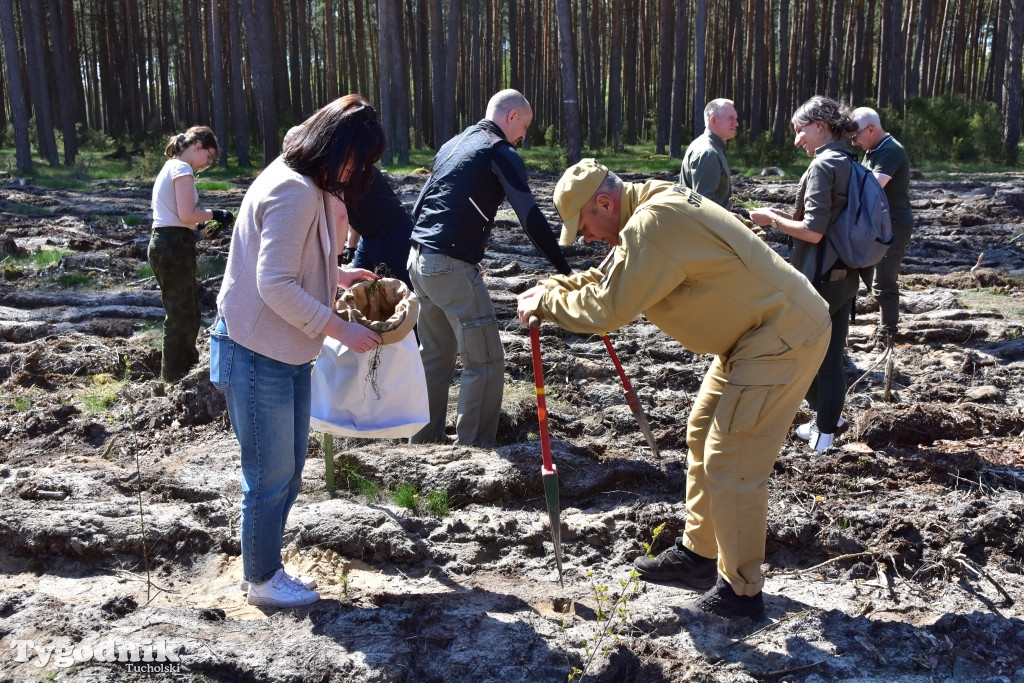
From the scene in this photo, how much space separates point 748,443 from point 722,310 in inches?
19.1

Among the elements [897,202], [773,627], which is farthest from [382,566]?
Answer: [897,202]

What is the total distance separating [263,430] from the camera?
3064mm

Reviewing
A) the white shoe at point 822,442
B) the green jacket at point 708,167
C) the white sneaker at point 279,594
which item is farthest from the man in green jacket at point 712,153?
the white sneaker at point 279,594

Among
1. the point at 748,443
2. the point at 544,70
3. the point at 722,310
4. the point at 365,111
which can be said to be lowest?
the point at 748,443

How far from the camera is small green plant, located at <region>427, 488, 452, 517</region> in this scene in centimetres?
436

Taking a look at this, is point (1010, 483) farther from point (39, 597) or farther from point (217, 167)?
point (217, 167)

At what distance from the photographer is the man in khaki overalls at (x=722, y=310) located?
3.03 meters

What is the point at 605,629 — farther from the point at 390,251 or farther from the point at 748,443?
the point at 390,251

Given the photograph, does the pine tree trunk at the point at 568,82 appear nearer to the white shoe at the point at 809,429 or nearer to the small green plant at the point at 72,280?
the small green plant at the point at 72,280

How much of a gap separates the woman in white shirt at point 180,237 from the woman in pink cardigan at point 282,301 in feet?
10.3

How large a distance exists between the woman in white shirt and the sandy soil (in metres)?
0.35

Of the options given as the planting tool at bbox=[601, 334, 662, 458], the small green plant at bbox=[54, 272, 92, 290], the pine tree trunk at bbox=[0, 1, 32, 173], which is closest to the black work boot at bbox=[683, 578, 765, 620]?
the planting tool at bbox=[601, 334, 662, 458]

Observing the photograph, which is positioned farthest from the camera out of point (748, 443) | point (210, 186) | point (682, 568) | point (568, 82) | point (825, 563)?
point (568, 82)

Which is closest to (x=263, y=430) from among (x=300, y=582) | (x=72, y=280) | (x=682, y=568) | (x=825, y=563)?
(x=300, y=582)
